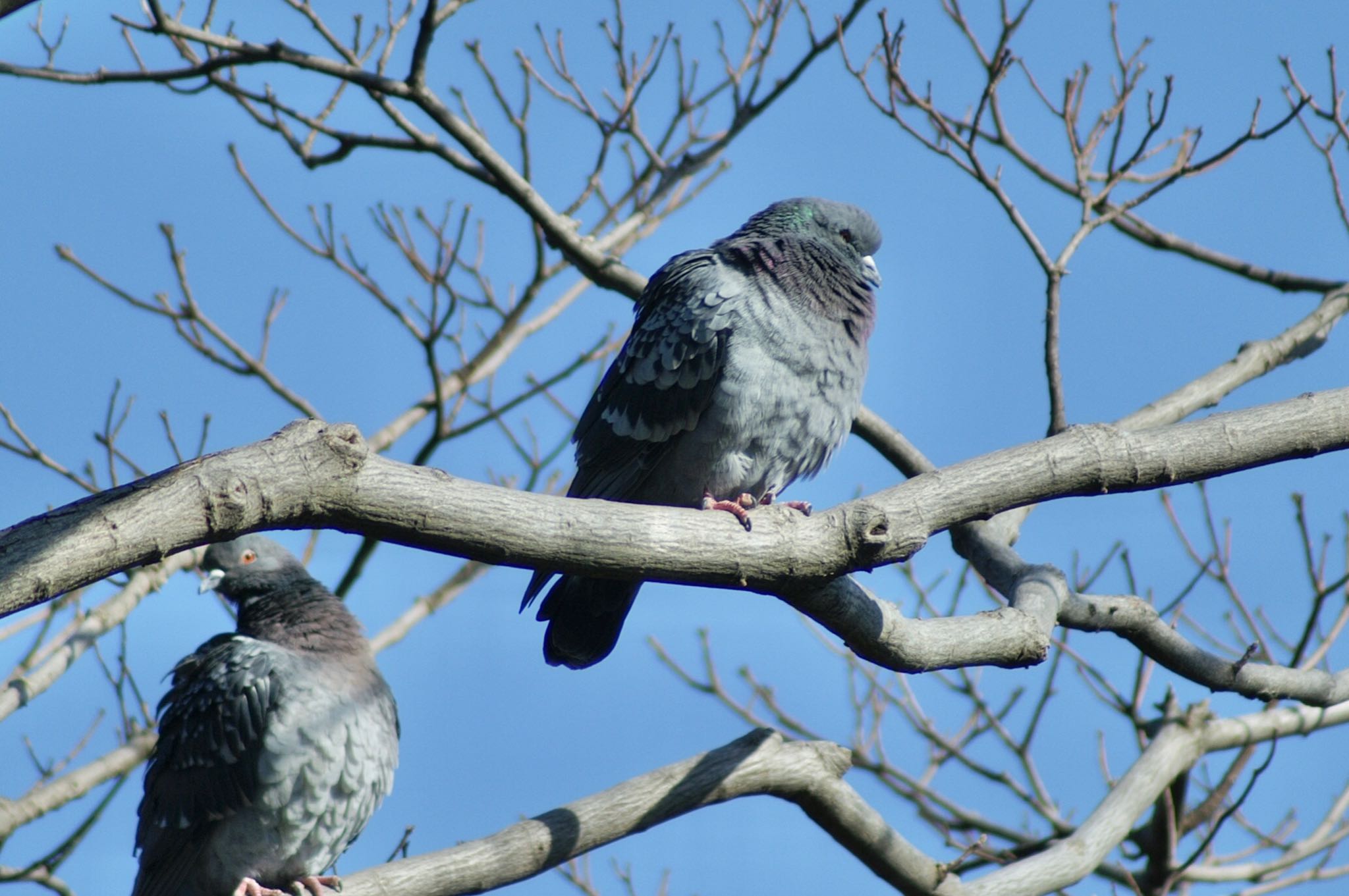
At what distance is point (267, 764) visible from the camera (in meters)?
5.69

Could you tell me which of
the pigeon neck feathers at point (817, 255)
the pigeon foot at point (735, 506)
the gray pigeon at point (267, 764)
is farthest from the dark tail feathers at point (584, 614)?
the pigeon neck feathers at point (817, 255)

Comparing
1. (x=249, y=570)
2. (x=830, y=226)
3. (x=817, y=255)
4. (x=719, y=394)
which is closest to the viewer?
(x=719, y=394)

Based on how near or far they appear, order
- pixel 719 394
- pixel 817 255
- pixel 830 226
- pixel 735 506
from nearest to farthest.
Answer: pixel 735 506 < pixel 719 394 < pixel 817 255 < pixel 830 226

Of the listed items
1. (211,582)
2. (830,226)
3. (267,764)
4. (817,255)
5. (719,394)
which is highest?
(830,226)

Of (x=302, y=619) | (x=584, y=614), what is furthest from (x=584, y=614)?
(x=302, y=619)

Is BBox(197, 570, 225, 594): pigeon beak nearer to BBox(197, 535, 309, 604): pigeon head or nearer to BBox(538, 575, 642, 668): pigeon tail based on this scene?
BBox(197, 535, 309, 604): pigeon head

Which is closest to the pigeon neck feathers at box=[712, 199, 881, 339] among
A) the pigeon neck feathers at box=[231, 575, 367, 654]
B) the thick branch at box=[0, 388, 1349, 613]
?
the thick branch at box=[0, 388, 1349, 613]

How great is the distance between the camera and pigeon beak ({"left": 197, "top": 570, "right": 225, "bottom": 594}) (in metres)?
6.58

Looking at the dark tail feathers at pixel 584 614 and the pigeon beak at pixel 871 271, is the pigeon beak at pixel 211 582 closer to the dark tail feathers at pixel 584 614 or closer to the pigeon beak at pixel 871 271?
the dark tail feathers at pixel 584 614

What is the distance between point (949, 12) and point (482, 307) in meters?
3.85

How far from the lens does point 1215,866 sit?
7.10 meters

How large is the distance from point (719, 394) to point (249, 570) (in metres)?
3.00

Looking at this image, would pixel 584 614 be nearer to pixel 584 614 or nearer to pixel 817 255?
pixel 584 614

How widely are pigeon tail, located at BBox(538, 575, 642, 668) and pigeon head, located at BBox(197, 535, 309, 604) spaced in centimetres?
180
